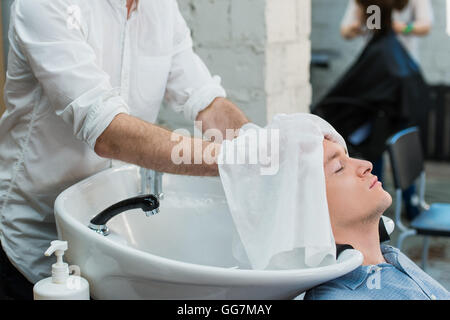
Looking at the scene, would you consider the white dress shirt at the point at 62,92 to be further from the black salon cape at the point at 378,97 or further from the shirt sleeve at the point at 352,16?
the shirt sleeve at the point at 352,16

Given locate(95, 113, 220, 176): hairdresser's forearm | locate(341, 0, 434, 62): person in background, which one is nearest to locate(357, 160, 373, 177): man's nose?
locate(95, 113, 220, 176): hairdresser's forearm

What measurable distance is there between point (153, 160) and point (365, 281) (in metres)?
0.41

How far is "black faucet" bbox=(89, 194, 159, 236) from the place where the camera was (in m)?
1.08

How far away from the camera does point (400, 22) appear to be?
135 inches

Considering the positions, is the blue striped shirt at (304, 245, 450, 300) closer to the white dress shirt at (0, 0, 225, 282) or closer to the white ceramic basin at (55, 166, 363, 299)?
the white ceramic basin at (55, 166, 363, 299)

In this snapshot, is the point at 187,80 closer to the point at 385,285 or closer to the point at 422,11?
the point at 385,285

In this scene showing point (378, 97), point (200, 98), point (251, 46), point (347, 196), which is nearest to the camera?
point (347, 196)

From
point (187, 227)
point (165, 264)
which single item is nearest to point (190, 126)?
point (187, 227)

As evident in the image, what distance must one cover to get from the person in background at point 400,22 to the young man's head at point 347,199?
1836mm

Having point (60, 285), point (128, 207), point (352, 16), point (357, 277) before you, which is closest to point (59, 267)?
point (60, 285)

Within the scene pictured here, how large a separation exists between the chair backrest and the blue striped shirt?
95 centimetres

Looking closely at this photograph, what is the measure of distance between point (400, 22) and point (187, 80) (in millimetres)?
2252

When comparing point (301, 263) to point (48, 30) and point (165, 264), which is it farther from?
point (48, 30)

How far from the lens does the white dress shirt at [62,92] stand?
1115 millimetres
